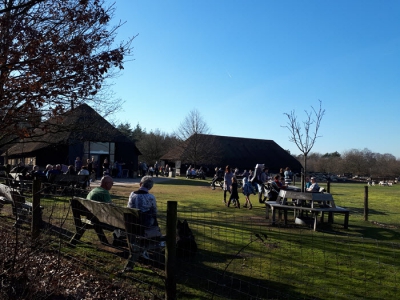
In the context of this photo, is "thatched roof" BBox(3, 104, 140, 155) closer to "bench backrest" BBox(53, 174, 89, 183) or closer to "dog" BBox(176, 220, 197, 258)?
"bench backrest" BBox(53, 174, 89, 183)

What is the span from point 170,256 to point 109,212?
1.88 metres

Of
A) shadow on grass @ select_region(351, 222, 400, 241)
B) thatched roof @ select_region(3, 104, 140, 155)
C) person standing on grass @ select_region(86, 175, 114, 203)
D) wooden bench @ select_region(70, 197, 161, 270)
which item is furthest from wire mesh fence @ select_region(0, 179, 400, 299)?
thatched roof @ select_region(3, 104, 140, 155)

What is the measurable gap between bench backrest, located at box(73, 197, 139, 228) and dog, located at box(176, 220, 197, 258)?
50.1 inches

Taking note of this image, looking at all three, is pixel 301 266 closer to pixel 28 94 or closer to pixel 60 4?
pixel 28 94

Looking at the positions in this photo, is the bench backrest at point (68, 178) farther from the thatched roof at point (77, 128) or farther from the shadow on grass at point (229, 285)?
the shadow on grass at point (229, 285)

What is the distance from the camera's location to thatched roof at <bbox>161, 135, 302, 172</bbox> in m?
58.8

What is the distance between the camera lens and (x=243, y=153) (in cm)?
6281

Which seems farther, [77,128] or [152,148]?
[152,148]

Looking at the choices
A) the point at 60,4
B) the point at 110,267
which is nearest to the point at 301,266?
→ the point at 110,267

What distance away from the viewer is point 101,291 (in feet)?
16.1

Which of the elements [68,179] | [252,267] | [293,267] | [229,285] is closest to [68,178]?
[68,179]

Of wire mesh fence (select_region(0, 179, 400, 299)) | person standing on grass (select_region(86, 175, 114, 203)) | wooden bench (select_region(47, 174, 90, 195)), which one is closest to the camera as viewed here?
wire mesh fence (select_region(0, 179, 400, 299))

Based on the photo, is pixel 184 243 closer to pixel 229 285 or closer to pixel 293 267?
pixel 229 285

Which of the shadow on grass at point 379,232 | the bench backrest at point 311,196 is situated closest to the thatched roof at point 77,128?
the bench backrest at point 311,196
